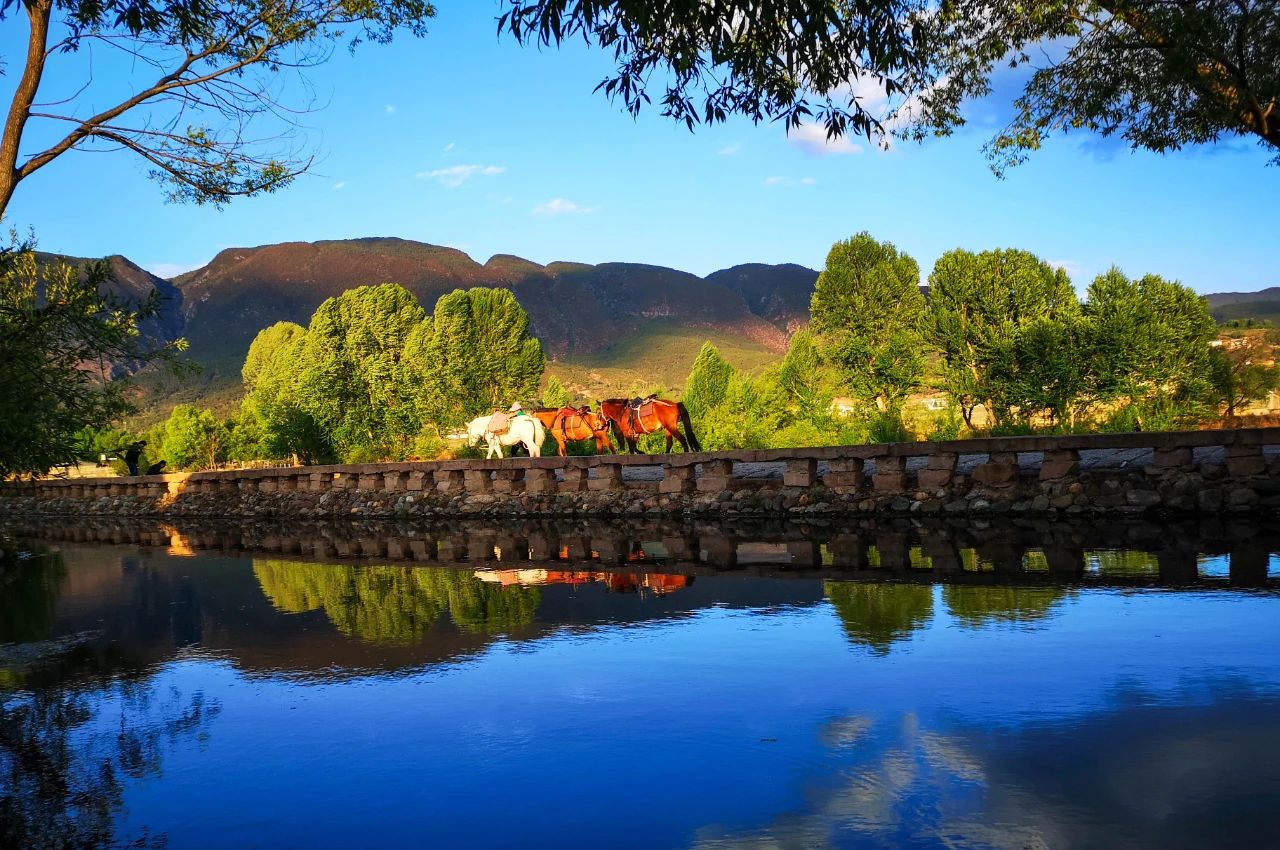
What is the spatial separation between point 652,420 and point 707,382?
1297 inches

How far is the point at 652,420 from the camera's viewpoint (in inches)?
1035

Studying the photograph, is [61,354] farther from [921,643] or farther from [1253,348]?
[1253,348]

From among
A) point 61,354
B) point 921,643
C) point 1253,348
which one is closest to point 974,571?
point 921,643

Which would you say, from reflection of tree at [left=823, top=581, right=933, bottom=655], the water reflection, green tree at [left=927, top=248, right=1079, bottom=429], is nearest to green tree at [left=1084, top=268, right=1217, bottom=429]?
green tree at [left=927, top=248, right=1079, bottom=429]

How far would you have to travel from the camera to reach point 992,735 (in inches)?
202

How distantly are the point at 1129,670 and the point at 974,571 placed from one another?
4.44 metres

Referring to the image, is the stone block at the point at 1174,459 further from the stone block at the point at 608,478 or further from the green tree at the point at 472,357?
the green tree at the point at 472,357

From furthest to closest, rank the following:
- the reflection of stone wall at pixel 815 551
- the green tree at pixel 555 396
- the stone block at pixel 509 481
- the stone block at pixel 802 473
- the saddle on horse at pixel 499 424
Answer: the green tree at pixel 555 396
the saddle on horse at pixel 499 424
the stone block at pixel 509 481
the stone block at pixel 802 473
the reflection of stone wall at pixel 815 551

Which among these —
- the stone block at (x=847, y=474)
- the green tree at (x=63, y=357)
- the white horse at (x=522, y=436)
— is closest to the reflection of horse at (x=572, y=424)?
the white horse at (x=522, y=436)

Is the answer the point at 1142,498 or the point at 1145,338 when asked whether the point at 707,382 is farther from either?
the point at 1142,498

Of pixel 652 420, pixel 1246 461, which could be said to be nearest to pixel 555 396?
pixel 652 420

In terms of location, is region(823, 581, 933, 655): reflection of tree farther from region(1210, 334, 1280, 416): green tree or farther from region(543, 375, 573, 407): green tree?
region(543, 375, 573, 407): green tree

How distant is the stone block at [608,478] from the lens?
22484mm

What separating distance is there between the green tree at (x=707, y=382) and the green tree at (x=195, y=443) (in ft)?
113
